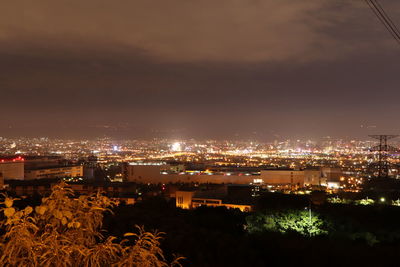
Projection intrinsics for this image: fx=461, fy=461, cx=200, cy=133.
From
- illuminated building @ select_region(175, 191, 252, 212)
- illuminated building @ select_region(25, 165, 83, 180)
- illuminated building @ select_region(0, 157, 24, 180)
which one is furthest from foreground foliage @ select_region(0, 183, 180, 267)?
illuminated building @ select_region(25, 165, 83, 180)

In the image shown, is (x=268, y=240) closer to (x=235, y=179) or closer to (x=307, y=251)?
(x=307, y=251)

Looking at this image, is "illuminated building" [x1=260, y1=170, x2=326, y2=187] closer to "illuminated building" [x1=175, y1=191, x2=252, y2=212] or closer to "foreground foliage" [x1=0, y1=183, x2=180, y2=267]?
"illuminated building" [x1=175, y1=191, x2=252, y2=212]

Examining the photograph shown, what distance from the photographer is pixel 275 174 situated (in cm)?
2578

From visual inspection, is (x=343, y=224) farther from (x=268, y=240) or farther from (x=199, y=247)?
(x=199, y=247)

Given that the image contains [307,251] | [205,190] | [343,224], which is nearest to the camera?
[307,251]

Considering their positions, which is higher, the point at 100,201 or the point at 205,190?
the point at 100,201

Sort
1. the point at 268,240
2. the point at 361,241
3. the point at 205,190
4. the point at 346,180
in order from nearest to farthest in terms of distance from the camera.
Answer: the point at 268,240
the point at 361,241
the point at 205,190
the point at 346,180

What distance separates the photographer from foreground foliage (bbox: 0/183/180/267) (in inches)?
65.5

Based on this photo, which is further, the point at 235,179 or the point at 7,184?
the point at 235,179

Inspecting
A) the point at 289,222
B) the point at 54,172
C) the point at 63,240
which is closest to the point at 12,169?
the point at 54,172

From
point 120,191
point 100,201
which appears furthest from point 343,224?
point 120,191

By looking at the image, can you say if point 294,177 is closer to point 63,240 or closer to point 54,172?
point 54,172

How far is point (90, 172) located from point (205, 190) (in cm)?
1705

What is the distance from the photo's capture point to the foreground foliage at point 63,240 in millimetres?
1663
